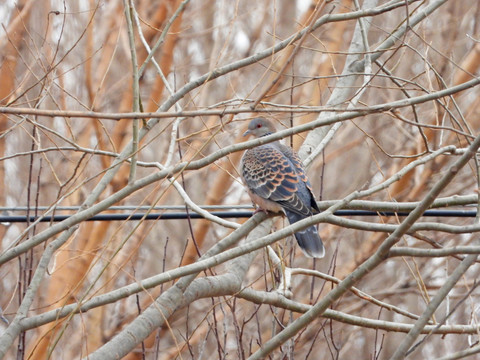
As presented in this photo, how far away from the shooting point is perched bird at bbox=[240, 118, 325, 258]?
526 centimetres

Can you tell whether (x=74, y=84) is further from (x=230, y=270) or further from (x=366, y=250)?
(x=230, y=270)

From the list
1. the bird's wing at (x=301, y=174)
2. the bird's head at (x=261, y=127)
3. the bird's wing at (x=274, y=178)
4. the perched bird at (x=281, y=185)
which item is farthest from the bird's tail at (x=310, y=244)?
the bird's head at (x=261, y=127)

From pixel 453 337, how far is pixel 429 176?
5277mm

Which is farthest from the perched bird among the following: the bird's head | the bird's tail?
the bird's head

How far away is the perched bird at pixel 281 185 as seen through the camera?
526cm

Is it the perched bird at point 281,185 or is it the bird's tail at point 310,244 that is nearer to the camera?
the bird's tail at point 310,244

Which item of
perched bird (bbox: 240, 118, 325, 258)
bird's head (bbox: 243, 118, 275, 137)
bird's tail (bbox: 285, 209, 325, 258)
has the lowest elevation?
bird's tail (bbox: 285, 209, 325, 258)

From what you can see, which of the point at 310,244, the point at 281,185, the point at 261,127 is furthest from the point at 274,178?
the point at 261,127

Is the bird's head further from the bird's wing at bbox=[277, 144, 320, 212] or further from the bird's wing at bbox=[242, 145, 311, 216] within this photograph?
the bird's wing at bbox=[277, 144, 320, 212]

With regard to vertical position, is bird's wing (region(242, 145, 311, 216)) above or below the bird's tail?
above

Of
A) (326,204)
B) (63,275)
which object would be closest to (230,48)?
(63,275)

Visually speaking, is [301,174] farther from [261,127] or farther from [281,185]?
[261,127]

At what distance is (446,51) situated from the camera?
7785 mm

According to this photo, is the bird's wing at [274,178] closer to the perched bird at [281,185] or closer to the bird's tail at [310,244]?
the perched bird at [281,185]
